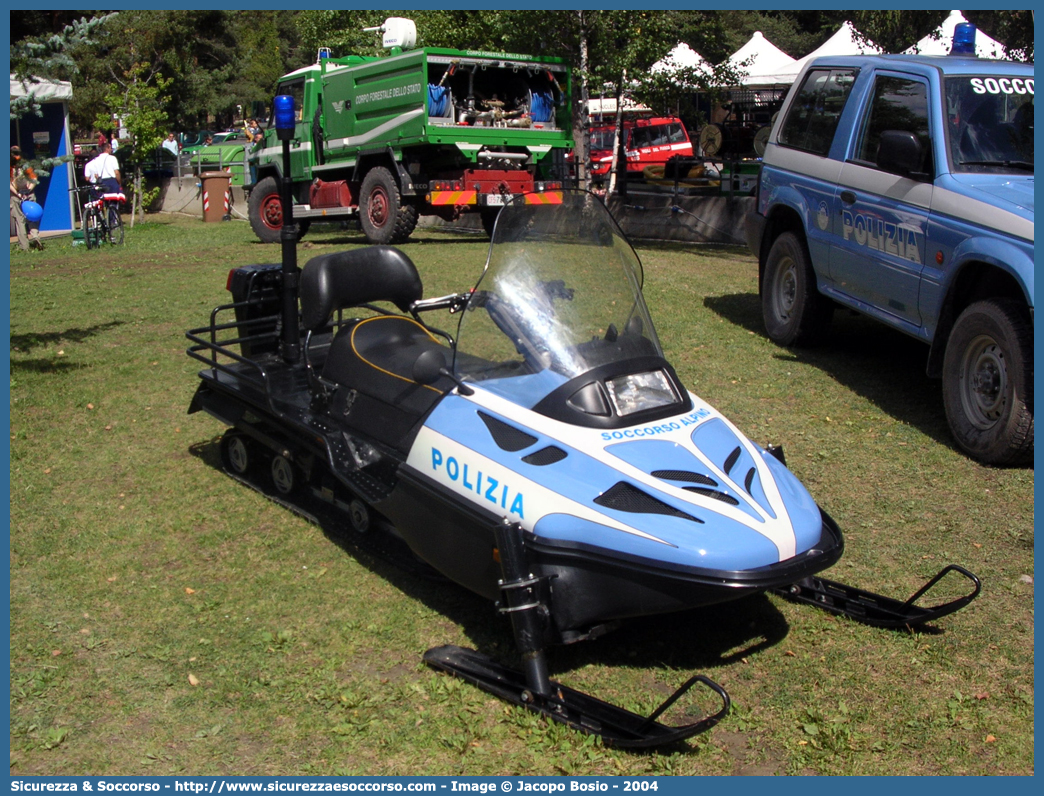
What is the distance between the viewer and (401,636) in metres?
4.09

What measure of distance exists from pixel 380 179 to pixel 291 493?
34.3 ft

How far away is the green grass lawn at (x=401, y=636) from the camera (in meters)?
3.33

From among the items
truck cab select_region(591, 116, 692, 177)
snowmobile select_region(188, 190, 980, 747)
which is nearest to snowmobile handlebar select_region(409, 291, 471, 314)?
snowmobile select_region(188, 190, 980, 747)

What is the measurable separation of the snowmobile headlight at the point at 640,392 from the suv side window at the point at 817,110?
4.50m

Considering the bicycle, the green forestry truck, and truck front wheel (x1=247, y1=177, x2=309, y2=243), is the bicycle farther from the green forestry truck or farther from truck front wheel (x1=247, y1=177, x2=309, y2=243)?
the green forestry truck

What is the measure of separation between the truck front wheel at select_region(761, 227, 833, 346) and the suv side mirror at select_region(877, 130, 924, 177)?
1.85 metres

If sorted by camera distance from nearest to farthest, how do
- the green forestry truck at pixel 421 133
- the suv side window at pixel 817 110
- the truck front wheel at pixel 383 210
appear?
the suv side window at pixel 817 110, the green forestry truck at pixel 421 133, the truck front wheel at pixel 383 210

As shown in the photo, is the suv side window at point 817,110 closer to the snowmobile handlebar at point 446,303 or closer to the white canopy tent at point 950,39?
the snowmobile handlebar at point 446,303

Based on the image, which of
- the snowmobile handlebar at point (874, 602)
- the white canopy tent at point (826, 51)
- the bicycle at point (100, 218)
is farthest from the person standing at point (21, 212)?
the white canopy tent at point (826, 51)

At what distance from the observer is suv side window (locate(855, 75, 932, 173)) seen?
22.0 feet

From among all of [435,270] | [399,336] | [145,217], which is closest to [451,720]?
[399,336]

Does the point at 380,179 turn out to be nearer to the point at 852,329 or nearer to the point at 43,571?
the point at 852,329

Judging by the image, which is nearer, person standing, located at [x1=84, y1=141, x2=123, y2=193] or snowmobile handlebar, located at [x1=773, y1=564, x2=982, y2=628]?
snowmobile handlebar, located at [x1=773, y1=564, x2=982, y2=628]

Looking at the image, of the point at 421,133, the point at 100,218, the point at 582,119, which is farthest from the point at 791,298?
the point at 100,218
